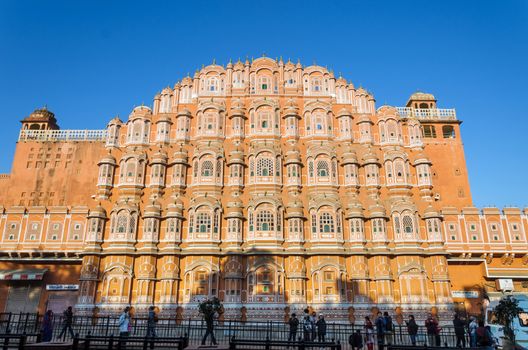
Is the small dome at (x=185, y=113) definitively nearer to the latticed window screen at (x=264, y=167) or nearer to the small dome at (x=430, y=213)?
the latticed window screen at (x=264, y=167)

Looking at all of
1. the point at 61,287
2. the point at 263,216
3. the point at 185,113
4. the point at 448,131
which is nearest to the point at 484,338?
the point at 263,216

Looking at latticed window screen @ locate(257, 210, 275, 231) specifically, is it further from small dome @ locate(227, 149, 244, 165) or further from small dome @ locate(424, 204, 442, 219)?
small dome @ locate(424, 204, 442, 219)

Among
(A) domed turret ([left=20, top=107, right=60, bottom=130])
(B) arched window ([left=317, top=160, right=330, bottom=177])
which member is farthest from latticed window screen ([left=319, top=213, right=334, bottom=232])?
(A) domed turret ([left=20, top=107, right=60, bottom=130])

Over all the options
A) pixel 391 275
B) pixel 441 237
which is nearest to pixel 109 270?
pixel 391 275

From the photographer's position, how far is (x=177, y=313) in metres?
32.2

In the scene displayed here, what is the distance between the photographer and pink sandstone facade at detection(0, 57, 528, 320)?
32844 mm

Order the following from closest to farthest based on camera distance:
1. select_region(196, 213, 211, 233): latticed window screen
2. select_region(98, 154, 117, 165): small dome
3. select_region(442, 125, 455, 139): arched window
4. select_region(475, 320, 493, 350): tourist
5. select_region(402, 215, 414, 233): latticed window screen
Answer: select_region(475, 320, 493, 350): tourist, select_region(196, 213, 211, 233): latticed window screen, select_region(402, 215, 414, 233): latticed window screen, select_region(98, 154, 117, 165): small dome, select_region(442, 125, 455, 139): arched window

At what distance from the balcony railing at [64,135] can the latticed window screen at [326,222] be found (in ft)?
81.9

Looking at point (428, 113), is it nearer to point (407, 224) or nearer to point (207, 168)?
point (407, 224)

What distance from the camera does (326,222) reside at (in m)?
34.5

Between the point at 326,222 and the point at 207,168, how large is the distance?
1081 centimetres

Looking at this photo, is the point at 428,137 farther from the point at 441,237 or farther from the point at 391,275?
the point at 391,275

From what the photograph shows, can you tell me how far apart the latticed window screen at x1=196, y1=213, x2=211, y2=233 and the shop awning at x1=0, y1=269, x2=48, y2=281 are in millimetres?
13595

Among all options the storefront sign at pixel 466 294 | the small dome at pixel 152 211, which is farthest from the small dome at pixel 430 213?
the small dome at pixel 152 211
